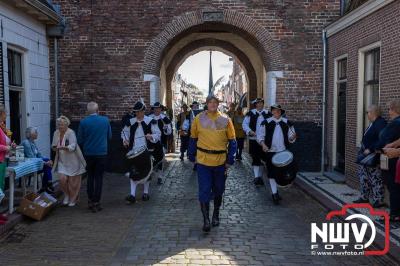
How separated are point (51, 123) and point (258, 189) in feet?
20.0

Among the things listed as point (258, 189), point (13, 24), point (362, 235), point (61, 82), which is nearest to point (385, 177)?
point (362, 235)

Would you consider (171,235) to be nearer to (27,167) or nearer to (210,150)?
(210,150)

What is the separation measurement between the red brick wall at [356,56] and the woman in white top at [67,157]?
5544mm

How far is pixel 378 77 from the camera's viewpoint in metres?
8.69

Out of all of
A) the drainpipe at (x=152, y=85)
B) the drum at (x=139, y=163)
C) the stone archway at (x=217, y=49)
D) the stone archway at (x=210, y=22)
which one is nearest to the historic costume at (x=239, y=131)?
the stone archway at (x=210, y=22)

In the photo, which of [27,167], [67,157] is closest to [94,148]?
[67,157]

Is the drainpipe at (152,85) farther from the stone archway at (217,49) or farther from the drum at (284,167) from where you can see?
the stone archway at (217,49)

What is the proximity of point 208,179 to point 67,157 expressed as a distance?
2.87 meters

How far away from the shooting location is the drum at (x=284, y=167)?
7.98m


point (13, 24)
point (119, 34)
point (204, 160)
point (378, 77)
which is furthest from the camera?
point (119, 34)

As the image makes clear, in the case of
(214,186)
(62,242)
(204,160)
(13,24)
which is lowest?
(62,242)

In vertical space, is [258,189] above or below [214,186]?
below

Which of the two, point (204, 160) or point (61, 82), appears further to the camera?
point (61, 82)

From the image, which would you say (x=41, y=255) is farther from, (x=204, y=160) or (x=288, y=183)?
(x=288, y=183)
